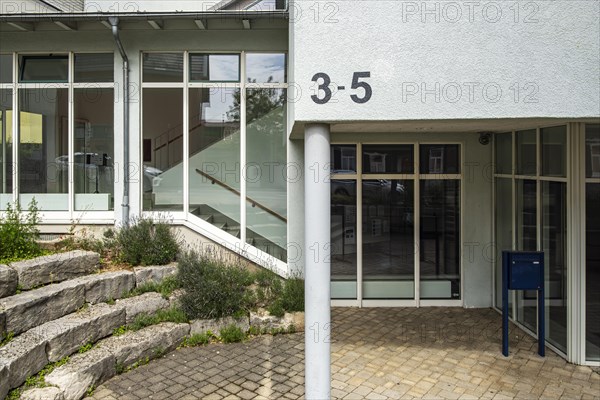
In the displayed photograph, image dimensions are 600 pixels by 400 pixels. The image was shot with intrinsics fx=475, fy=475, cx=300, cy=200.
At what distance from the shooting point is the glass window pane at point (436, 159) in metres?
8.38

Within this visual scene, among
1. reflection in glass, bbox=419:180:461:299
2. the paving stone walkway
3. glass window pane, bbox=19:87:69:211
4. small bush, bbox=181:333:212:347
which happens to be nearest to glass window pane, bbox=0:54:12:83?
glass window pane, bbox=19:87:69:211

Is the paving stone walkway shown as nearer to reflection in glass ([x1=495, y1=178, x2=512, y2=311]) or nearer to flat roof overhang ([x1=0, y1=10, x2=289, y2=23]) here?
reflection in glass ([x1=495, y1=178, x2=512, y2=311])

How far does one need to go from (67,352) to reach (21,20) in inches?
214

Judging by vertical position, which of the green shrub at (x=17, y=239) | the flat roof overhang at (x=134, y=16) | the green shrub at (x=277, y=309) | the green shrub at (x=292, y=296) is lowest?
the green shrub at (x=277, y=309)

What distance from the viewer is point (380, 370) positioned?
571cm

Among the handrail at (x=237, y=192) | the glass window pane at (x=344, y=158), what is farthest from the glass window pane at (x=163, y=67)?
the glass window pane at (x=344, y=158)

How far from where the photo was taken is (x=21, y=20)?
298 inches

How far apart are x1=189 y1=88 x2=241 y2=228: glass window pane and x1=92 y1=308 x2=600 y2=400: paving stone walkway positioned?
2647mm

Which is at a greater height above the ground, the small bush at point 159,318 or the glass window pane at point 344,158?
the glass window pane at point 344,158

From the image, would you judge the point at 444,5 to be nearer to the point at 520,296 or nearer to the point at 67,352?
the point at 520,296

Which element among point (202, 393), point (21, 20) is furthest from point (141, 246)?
point (21, 20)

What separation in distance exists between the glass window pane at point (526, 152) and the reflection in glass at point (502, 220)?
44cm

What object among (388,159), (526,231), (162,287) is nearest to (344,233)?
(388,159)

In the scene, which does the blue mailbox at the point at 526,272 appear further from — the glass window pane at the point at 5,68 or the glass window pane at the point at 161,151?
the glass window pane at the point at 5,68
